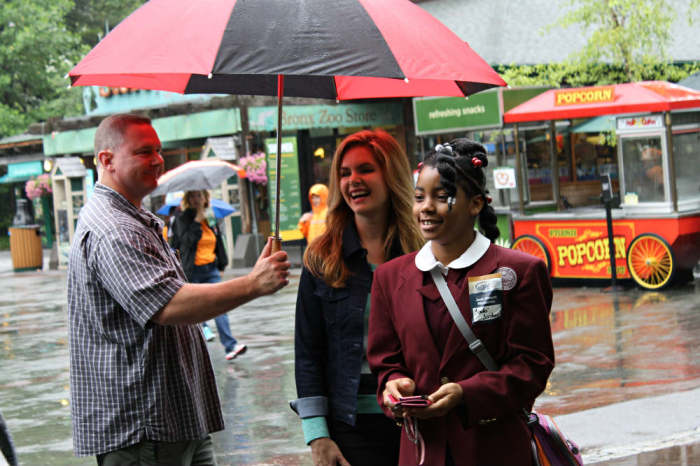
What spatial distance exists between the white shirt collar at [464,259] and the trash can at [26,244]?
26.7 m

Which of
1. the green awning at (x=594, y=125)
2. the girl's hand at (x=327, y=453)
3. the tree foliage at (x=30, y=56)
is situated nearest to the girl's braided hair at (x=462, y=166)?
the girl's hand at (x=327, y=453)

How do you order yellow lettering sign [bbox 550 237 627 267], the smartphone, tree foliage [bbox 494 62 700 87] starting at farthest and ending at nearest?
tree foliage [bbox 494 62 700 87] < yellow lettering sign [bbox 550 237 627 267] < the smartphone

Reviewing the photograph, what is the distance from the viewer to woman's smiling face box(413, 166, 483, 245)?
9.09ft

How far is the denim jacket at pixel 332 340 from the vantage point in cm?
329

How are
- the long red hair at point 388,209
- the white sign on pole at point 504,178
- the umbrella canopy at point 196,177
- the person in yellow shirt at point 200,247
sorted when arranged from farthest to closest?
the white sign on pole at point 504,178 → the umbrella canopy at point 196,177 → the person in yellow shirt at point 200,247 → the long red hair at point 388,209

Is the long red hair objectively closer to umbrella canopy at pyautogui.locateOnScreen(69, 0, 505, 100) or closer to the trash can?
umbrella canopy at pyautogui.locateOnScreen(69, 0, 505, 100)

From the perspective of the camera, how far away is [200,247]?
35.3ft

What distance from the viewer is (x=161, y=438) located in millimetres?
3176

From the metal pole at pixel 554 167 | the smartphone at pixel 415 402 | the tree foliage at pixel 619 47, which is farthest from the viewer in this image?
the tree foliage at pixel 619 47

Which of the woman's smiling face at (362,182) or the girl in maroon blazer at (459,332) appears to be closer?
the girl in maroon blazer at (459,332)

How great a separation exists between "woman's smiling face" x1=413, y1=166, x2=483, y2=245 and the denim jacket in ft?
2.11

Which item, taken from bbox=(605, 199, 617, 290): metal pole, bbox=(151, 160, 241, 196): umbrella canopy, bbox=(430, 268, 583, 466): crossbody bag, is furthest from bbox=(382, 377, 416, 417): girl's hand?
bbox=(605, 199, 617, 290): metal pole

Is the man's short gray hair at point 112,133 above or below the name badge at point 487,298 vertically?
above

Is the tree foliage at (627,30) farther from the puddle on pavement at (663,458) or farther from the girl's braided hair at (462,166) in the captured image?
the girl's braided hair at (462,166)
